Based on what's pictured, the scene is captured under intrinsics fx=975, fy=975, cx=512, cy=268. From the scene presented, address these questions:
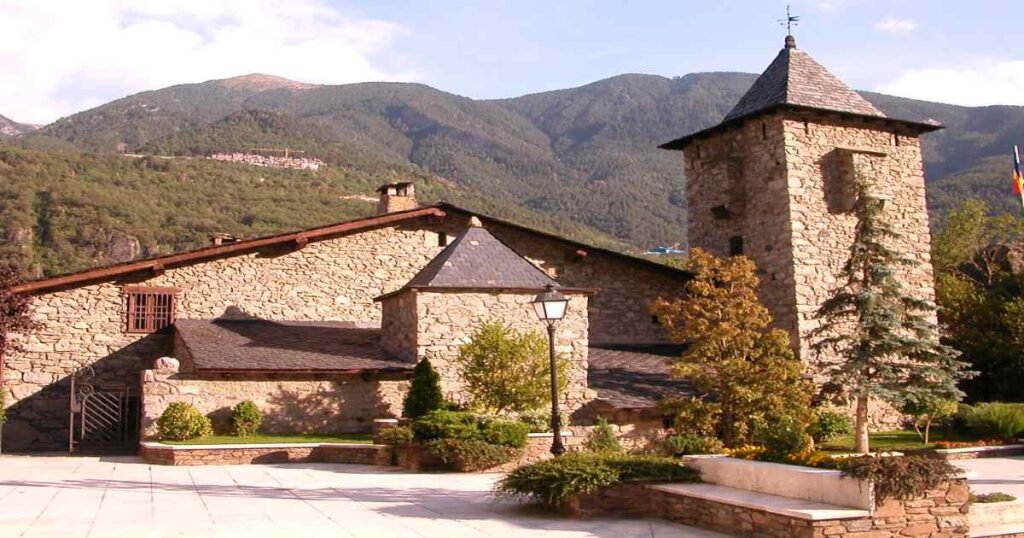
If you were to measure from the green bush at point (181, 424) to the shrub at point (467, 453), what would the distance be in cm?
571

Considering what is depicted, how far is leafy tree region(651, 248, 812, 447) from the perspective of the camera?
22375 mm

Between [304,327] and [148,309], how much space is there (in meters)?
4.01

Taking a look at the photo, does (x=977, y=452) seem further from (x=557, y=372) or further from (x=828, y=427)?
(x=557, y=372)

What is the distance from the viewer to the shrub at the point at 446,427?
1811 centimetres

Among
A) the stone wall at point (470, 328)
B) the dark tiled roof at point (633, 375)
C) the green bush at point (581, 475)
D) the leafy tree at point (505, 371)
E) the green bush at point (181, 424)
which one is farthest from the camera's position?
the dark tiled roof at point (633, 375)

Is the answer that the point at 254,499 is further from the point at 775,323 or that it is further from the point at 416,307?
the point at 775,323

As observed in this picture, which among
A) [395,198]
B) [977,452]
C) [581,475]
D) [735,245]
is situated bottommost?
[977,452]

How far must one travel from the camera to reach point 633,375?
25609 mm

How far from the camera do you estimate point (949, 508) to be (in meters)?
10.5

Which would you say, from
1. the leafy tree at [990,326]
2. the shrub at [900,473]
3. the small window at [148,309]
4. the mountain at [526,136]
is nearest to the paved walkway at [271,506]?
the shrub at [900,473]

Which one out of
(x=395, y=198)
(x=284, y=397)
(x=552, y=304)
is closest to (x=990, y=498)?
(x=552, y=304)

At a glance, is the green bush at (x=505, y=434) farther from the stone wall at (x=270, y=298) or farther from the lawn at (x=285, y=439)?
the stone wall at (x=270, y=298)

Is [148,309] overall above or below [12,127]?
below

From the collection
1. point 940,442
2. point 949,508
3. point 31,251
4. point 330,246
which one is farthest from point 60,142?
point 949,508
